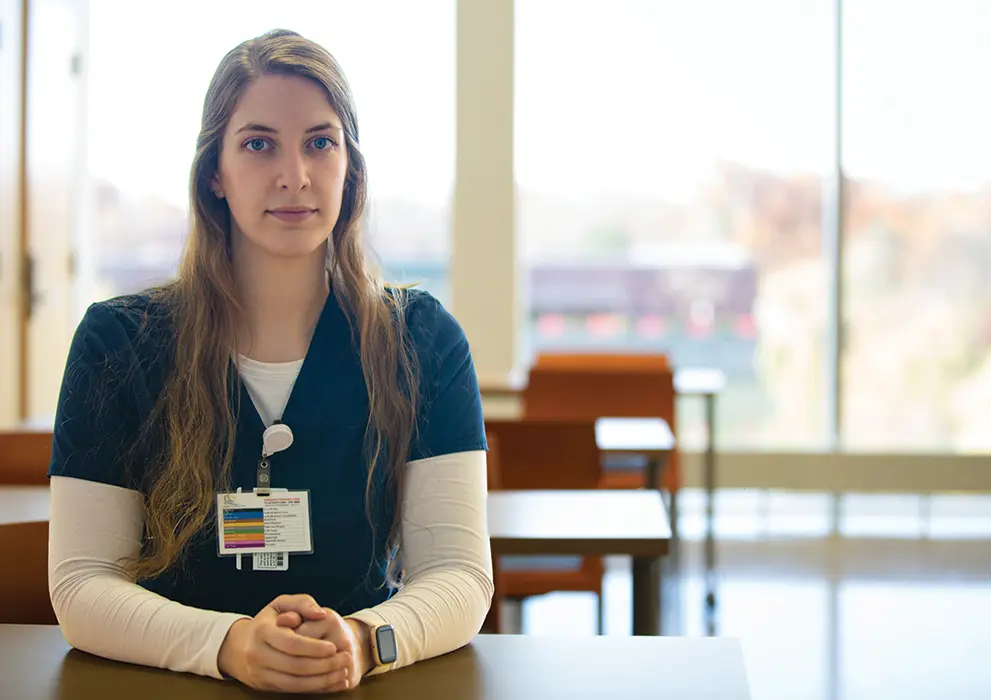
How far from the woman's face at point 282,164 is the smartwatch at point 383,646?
53 centimetres

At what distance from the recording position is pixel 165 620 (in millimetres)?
1271

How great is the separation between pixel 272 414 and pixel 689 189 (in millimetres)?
4776

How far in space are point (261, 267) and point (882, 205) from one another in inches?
192

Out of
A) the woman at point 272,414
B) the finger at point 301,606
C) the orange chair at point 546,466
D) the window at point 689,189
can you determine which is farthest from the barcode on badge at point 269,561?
the window at point 689,189

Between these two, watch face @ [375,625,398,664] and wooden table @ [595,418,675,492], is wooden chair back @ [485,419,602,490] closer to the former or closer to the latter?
wooden table @ [595,418,675,492]

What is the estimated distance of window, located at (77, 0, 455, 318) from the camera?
597 cm

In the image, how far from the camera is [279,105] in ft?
4.97

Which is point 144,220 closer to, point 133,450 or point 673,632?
point 673,632

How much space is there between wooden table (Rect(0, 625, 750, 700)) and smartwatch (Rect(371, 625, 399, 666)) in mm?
20

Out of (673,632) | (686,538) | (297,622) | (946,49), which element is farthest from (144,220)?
(297,622)

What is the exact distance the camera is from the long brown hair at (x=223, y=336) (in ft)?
4.72

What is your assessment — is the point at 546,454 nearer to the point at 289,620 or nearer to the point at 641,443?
the point at 641,443

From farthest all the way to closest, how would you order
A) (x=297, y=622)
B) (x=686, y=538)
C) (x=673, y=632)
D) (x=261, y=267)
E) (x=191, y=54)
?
(x=191, y=54)
(x=686, y=538)
(x=673, y=632)
(x=261, y=267)
(x=297, y=622)

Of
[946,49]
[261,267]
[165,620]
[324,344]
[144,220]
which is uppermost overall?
[946,49]
